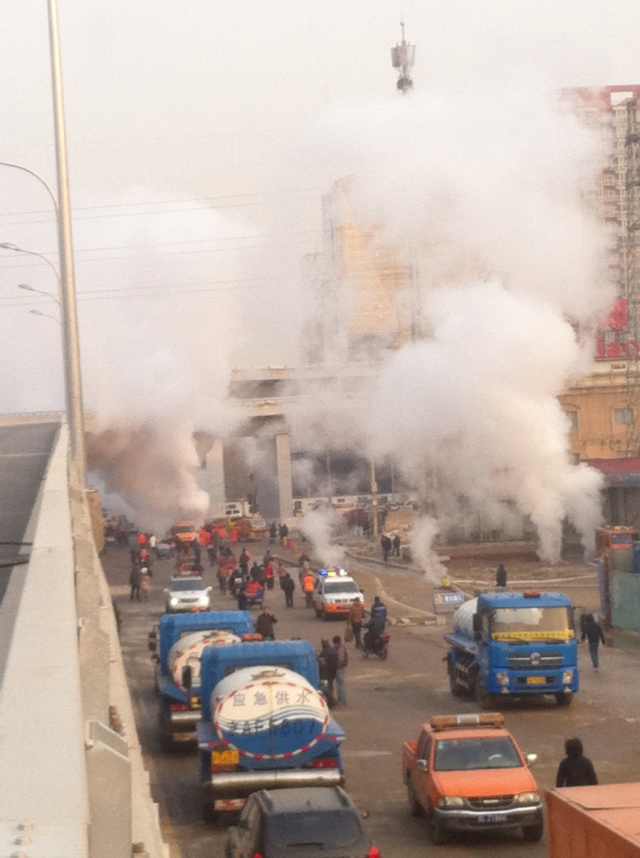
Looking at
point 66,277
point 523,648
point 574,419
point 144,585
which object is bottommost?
point 144,585

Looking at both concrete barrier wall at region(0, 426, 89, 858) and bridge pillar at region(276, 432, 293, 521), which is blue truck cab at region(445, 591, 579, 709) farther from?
bridge pillar at region(276, 432, 293, 521)

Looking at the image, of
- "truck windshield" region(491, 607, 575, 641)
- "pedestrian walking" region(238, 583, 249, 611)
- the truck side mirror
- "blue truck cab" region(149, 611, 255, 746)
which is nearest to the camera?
"blue truck cab" region(149, 611, 255, 746)

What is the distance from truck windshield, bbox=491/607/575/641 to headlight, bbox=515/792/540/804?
913cm

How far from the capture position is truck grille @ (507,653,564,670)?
24.1m

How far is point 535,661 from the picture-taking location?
24.1 meters

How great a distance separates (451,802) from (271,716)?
7.43 feet

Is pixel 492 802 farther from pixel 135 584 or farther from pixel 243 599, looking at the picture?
pixel 135 584

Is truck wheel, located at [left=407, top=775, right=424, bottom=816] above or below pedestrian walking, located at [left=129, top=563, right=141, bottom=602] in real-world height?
above

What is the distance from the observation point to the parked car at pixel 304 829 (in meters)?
12.3

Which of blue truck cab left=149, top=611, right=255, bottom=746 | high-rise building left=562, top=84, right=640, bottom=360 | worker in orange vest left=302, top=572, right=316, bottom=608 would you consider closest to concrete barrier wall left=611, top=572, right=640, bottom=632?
blue truck cab left=149, top=611, right=255, bottom=746

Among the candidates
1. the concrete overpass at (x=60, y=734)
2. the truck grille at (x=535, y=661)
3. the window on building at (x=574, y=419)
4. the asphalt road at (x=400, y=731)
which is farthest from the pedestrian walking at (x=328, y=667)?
the window on building at (x=574, y=419)

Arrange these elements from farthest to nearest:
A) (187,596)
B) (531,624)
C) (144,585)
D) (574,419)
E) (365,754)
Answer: (574,419) → (144,585) → (187,596) → (531,624) → (365,754)

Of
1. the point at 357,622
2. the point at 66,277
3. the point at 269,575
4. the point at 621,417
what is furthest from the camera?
the point at 621,417

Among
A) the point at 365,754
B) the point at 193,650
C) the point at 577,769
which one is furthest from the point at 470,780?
the point at 193,650
